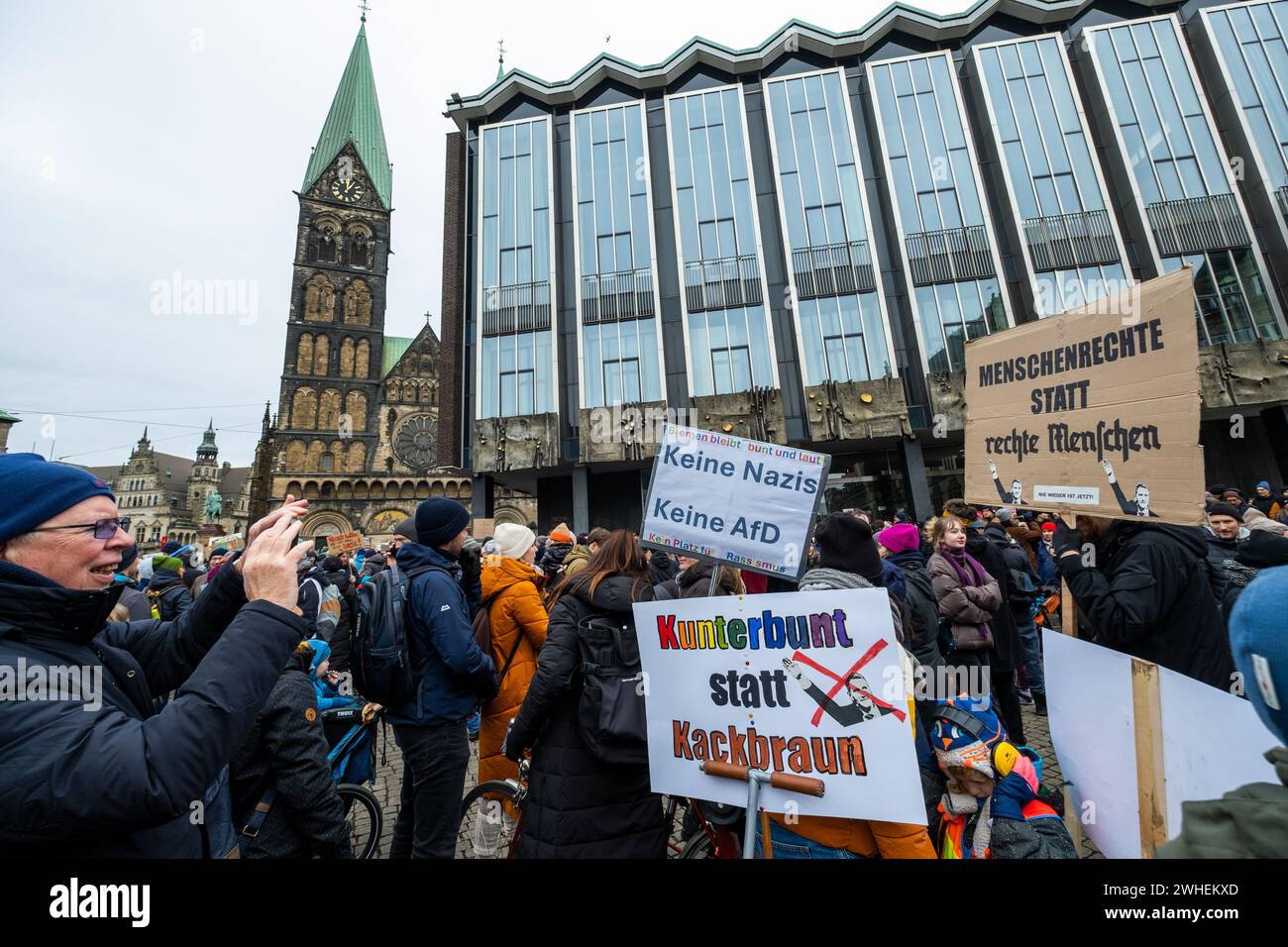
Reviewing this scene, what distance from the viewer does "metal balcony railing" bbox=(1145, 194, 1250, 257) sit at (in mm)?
18266

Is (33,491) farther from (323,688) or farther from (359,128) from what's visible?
(359,128)

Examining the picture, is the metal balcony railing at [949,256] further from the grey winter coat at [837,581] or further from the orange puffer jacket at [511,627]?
the orange puffer jacket at [511,627]

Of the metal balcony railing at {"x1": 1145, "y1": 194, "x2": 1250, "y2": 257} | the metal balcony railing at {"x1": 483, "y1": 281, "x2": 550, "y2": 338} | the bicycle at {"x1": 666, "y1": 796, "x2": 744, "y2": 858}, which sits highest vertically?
the metal balcony railing at {"x1": 1145, "y1": 194, "x2": 1250, "y2": 257}

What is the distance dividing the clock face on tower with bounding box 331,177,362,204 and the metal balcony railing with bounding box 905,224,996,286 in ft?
168

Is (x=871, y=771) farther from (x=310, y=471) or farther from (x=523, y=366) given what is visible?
(x=310, y=471)

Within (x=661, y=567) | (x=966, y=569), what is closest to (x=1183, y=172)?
(x=966, y=569)

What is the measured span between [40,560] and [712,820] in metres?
2.72

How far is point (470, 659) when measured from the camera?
3070mm

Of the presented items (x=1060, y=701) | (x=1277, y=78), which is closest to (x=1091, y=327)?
(x=1060, y=701)

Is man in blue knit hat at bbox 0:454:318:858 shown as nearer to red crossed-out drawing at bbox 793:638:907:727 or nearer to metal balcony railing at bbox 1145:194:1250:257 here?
red crossed-out drawing at bbox 793:638:907:727

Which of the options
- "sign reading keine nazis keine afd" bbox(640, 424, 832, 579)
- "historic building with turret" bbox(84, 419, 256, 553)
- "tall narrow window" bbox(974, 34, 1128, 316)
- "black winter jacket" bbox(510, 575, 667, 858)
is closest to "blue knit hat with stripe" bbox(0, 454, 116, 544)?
"black winter jacket" bbox(510, 575, 667, 858)

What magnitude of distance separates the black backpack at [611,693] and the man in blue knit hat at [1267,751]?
179 cm

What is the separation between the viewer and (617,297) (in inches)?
812

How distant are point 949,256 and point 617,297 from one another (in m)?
12.0
